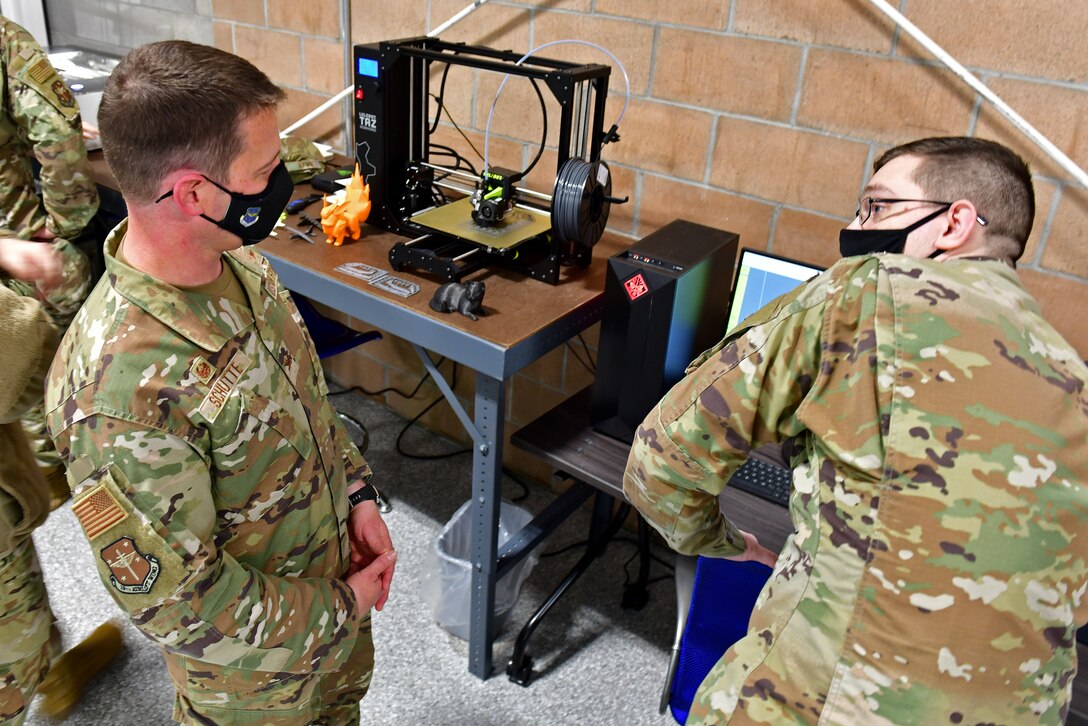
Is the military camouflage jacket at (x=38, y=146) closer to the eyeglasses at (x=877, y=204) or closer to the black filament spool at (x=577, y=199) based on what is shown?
A: the black filament spool at (x=577, y=199)

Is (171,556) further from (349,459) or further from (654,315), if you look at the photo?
(654,315)

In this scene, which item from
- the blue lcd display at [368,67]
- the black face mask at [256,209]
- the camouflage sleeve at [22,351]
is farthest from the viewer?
the blue lcd display at [368,67]

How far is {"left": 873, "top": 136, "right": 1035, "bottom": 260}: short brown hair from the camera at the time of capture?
3.45ft

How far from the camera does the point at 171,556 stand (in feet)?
3.27

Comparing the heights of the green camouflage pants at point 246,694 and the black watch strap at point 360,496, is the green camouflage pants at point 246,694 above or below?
below

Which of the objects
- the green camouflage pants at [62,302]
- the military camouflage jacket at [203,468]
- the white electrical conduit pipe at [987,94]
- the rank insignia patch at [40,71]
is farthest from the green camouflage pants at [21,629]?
the white electrical conduit pipe at [987,94]

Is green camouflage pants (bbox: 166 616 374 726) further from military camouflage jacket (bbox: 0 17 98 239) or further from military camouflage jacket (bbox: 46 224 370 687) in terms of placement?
military camouflage jacket (bbox: 0 17 98 239)

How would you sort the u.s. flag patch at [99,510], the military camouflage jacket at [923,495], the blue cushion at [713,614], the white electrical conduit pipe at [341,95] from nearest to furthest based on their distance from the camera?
the military camouflage jacket at [923,495] → the u.s. flag patch at [99,510] → the blue cushion at [713,614] → the white electrical conduit pipe at [341,95]

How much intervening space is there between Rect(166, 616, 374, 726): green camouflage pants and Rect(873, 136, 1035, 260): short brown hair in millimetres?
1176

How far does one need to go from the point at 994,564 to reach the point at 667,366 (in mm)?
924

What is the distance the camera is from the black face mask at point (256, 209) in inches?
42.5

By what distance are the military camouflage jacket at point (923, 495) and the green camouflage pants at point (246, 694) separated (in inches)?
28.0

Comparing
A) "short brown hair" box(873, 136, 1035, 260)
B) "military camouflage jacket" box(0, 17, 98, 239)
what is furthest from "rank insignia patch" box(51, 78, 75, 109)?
"short brown hair" box(873, 136, 1035, 260)

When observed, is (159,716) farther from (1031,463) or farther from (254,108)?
(1031,463)
